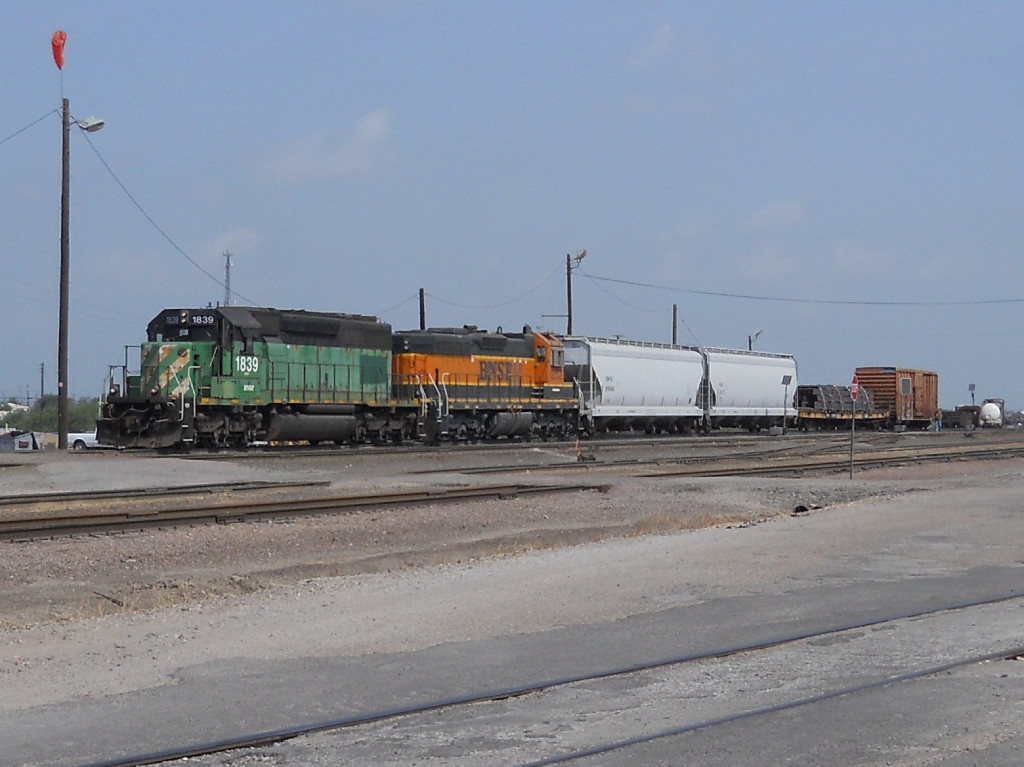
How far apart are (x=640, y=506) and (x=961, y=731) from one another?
43.9 ft

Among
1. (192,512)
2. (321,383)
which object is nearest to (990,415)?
(321,383)

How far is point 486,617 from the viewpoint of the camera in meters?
9.39

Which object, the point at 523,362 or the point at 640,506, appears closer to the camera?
the point at 640,506

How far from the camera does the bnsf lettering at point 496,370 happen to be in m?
36.6

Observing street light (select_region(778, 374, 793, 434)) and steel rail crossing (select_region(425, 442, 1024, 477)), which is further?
street light (select_region(778, 374, 793, 434))

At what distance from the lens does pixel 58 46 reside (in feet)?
98.3

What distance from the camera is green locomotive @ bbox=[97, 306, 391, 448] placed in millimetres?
27812

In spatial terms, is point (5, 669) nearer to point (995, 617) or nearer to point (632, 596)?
point (632, 596)

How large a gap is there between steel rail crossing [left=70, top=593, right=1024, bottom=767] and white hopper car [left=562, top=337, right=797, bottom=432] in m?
32.6

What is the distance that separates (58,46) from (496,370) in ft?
49.6

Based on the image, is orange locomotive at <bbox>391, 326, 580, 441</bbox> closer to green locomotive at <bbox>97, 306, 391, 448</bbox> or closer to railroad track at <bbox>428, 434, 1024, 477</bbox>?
green locomotive at <bbox>97, 306, 391, 448</bbox>

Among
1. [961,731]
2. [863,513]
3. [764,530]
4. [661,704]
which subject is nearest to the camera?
[961,731]

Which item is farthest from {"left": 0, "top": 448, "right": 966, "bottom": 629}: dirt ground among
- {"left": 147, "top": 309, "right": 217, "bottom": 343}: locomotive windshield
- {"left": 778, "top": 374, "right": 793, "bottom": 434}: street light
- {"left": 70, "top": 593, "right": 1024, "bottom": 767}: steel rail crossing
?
{"left": 778, "top": 374, "right": 793, "bottom": 434}: street light

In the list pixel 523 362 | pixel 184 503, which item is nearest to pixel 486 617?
pixel 184 503
